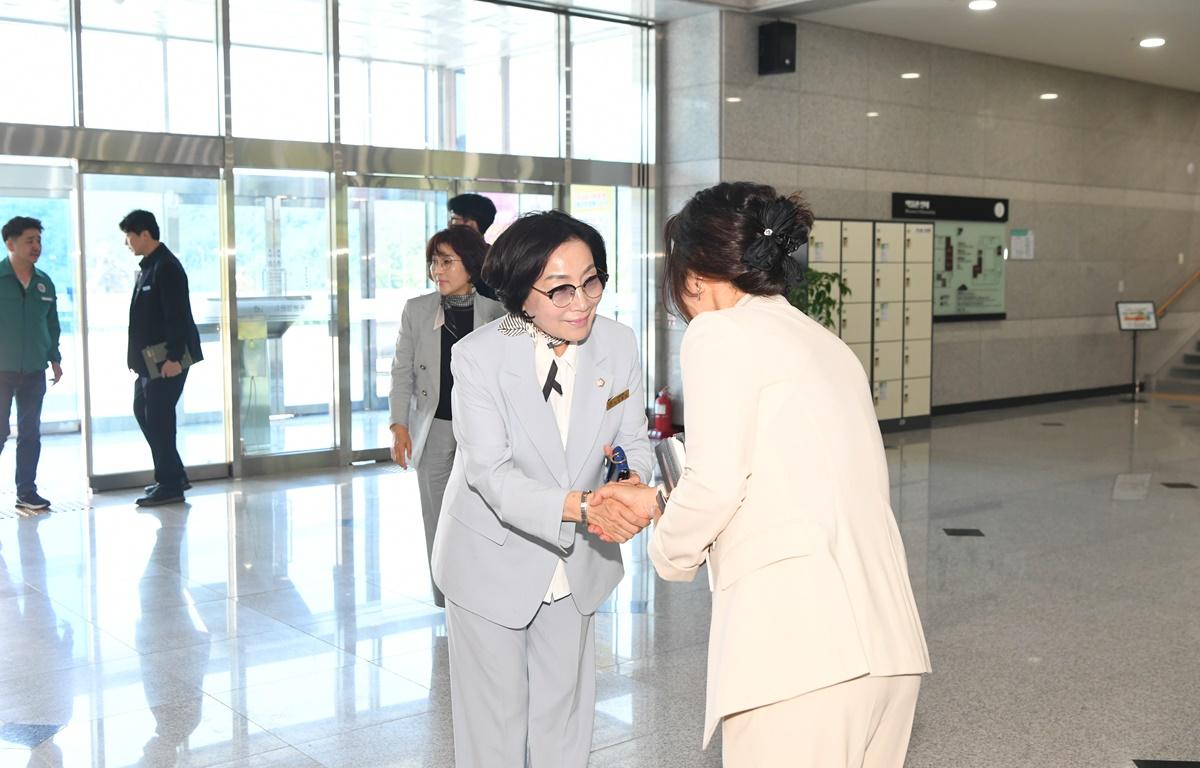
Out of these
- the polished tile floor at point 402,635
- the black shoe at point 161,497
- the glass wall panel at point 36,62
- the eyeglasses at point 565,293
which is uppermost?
the glass wall panel at point 36,62

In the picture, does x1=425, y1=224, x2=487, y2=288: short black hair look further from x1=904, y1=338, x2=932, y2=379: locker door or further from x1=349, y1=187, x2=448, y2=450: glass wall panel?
x1=904, y1=338, x2=932, y2=379: locker door

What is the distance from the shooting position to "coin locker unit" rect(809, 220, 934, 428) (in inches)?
459

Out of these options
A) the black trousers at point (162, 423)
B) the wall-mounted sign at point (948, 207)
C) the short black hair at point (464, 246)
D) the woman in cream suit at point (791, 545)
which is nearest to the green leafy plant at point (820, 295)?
the wall-mounted sign at point (948, 207)

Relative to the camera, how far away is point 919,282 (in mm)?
12500

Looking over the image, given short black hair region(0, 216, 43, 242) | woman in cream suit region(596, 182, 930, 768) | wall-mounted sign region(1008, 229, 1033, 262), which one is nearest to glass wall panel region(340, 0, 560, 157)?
short black hair region(0, 216, 43, 242)

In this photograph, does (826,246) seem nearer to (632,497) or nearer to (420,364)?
(420,364)

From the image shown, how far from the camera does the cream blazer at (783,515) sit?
1813 mm

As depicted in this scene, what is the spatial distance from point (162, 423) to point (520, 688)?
243 inches

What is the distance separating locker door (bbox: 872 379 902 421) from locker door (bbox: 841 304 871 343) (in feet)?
1.64

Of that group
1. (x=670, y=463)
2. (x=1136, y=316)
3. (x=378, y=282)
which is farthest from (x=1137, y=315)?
(x=670, y=463)

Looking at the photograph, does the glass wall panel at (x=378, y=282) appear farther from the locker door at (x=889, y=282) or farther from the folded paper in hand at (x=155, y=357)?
the locker door at (x=889, y=282)

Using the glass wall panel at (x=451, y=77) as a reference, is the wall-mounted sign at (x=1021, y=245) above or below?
below

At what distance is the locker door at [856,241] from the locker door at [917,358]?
44.4 inches

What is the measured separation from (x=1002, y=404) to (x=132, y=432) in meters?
9.69
